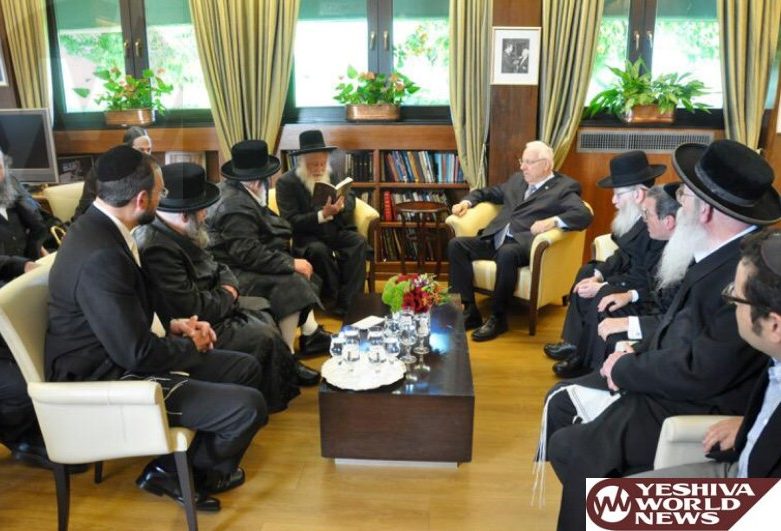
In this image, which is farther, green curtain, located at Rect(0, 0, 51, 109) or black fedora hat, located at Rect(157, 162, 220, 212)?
green curtain, located at Rect(0, 0, 51, 109)

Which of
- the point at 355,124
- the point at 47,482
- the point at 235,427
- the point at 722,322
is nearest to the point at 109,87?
the point at 355,124

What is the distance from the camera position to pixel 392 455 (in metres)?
2.69

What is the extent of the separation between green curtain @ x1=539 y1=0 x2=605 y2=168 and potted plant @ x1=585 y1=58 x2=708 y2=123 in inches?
11.1

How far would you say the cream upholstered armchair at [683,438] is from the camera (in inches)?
71.5

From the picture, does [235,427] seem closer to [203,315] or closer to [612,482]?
[203,315]

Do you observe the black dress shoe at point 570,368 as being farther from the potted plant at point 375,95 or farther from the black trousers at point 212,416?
the potted plant at point 375,95

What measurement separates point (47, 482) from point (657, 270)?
2926mm

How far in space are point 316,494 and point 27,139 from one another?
3975mm

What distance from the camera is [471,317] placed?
4336mm

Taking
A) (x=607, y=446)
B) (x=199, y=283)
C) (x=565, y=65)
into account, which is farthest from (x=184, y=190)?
(x=565, y=65)

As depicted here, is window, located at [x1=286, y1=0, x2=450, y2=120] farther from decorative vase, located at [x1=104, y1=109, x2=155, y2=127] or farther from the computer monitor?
the computer monitor

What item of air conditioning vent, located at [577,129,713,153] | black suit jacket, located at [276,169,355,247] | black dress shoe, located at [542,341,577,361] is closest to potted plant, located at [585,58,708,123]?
air conditioning vent, located at [577,129,713,153]

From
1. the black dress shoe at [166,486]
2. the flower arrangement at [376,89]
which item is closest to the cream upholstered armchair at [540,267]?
the flower arrangement at [376,89]

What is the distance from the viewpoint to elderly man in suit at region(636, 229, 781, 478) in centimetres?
147
